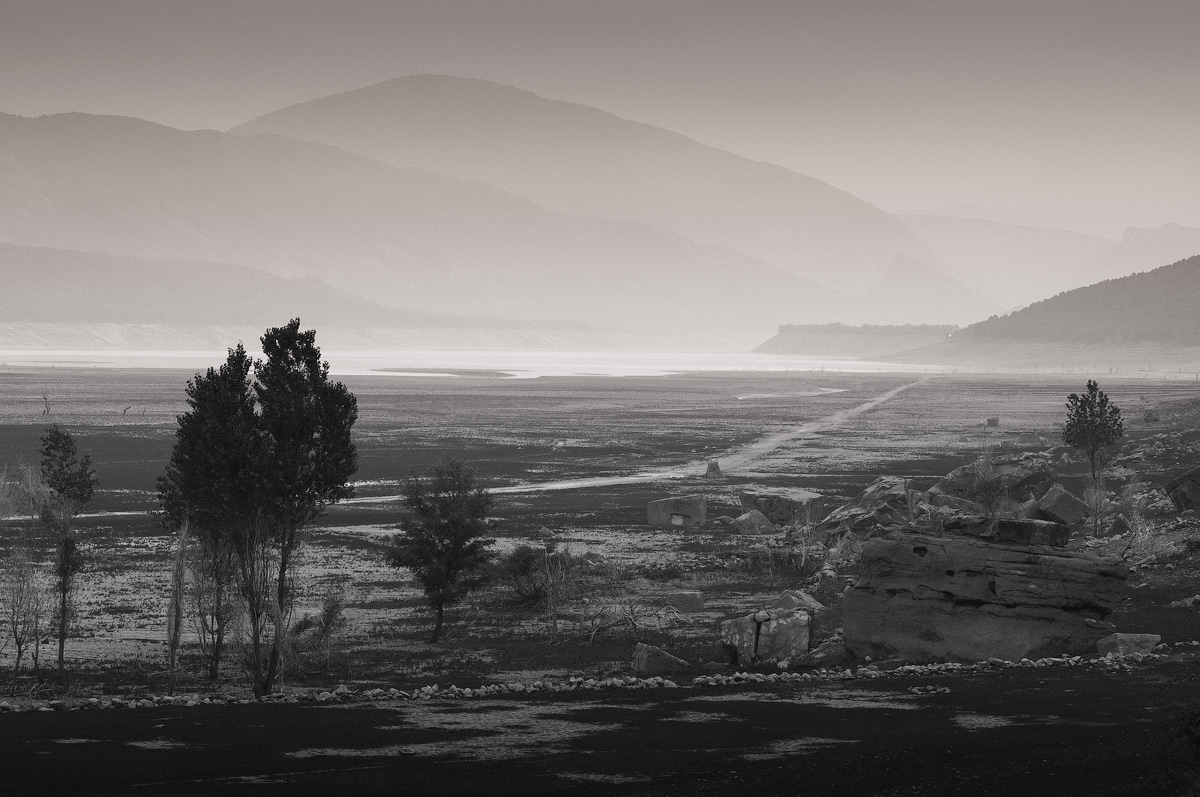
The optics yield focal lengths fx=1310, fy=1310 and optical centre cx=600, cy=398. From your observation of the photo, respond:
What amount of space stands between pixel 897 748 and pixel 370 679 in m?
12.4

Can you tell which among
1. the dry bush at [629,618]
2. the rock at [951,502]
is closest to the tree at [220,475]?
the dry bush at [629,618]

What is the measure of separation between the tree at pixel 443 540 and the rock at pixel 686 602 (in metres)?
5.22

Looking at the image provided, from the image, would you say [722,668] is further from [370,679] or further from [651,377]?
[651,377]

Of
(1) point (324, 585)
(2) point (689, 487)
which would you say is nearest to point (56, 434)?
(1) point (324, 585)

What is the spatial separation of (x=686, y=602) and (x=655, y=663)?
807cm

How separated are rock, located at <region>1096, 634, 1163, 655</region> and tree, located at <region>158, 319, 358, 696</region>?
16.0m

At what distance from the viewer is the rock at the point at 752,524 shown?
48.5m

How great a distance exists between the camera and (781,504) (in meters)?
51.5

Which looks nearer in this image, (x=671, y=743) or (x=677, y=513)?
(x=671, y=743)

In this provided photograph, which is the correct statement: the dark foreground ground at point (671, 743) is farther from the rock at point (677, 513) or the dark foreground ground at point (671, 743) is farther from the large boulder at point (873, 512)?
the rock at point (677, 513)

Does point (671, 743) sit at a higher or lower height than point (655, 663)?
higher

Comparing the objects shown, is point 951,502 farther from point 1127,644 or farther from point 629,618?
point 1127,644

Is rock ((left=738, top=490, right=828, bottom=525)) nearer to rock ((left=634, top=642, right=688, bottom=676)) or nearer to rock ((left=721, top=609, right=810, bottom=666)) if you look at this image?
rock ((left=721, top=609, right=810, bottom=666))

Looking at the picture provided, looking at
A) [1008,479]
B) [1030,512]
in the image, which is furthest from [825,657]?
[1008,479]
